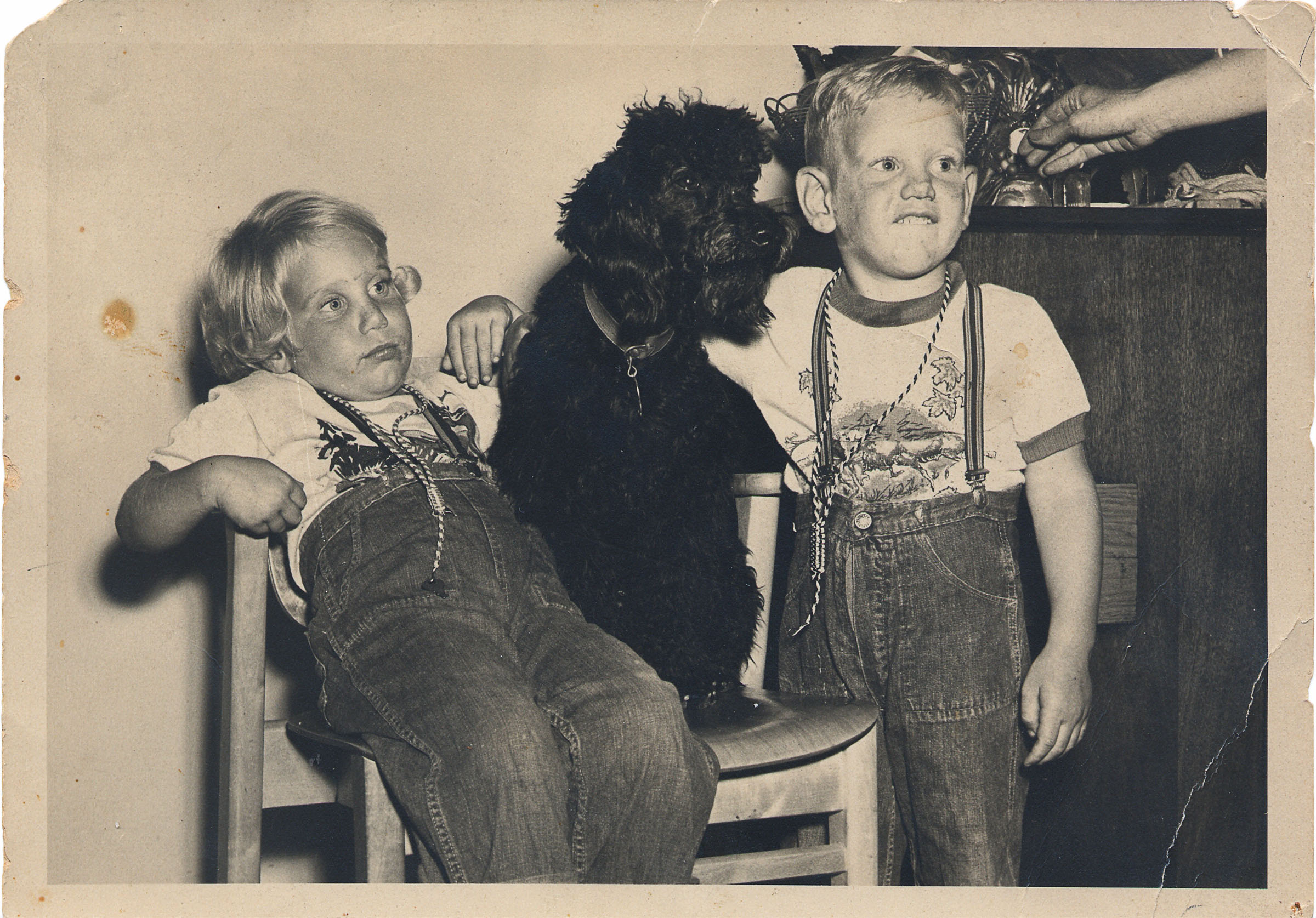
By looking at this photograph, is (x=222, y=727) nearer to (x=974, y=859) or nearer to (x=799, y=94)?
(x=974, y=859)

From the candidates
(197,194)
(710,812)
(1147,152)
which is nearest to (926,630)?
(710,812)

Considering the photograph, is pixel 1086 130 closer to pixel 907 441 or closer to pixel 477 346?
pixel 907 441

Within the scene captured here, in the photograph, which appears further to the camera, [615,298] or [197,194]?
[197,194]

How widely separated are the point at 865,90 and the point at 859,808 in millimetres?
810

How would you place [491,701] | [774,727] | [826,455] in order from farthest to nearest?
[826,455], [774,727], [491,701]

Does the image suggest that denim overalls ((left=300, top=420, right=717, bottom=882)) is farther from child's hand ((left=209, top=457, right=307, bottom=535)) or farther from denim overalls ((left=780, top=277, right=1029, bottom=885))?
denim overalls ((left=780, top=277, right=1029, bottom=885))

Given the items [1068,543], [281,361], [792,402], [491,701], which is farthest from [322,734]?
[1068,543]

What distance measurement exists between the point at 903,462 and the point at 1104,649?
0.32 meters

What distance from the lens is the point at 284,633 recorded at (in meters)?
1.20

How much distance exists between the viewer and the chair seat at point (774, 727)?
1073 millimetres

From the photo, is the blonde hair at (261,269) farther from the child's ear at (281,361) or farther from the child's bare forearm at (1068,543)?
the child's bare forearm at (1068,543)

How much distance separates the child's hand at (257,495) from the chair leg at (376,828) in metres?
0.27

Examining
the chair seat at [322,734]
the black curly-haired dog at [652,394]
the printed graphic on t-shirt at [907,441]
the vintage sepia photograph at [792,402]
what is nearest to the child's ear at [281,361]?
the vintage sepia photograph at [792,402]

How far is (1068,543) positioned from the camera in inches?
47.0
